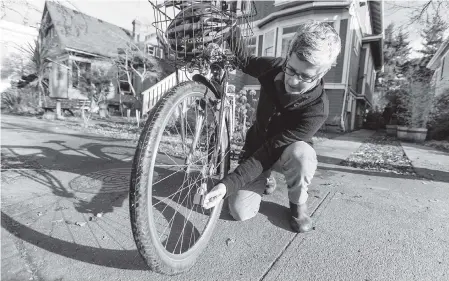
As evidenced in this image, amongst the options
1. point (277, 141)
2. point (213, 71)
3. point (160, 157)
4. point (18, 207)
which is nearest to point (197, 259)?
point (277, 141)

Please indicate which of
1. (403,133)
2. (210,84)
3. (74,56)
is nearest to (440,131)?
(403,133)

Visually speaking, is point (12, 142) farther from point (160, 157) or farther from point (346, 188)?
point (346, 188)

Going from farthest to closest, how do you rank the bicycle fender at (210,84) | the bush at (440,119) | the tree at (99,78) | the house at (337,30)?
the tree at (99,78), the house at (337,30), the bush at (440,119), the bicycle fender at (210,84)

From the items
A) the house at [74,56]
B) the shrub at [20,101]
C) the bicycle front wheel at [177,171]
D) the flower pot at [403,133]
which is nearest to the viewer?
the bicycle front wheel at [177,171]

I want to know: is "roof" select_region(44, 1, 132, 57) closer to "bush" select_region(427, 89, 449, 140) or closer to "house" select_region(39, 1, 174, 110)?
"house" select_region(39, 1, 174, 110)

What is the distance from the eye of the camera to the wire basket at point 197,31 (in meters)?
1.46

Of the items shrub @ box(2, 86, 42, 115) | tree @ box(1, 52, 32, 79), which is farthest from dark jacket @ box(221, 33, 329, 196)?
tree @ box(1, 52, 32, 79)

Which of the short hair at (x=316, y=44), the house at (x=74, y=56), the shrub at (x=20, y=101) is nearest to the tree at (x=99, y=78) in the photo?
the house at (x=74, y=56)

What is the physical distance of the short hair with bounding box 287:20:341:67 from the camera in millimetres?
1350

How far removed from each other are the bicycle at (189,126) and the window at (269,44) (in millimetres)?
11099

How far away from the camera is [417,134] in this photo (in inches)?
317

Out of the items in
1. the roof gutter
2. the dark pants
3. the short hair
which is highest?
the roof gutter

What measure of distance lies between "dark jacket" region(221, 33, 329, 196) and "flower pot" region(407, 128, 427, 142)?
8.40m

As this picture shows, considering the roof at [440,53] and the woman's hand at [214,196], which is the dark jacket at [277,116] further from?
the roof at [440,53]
